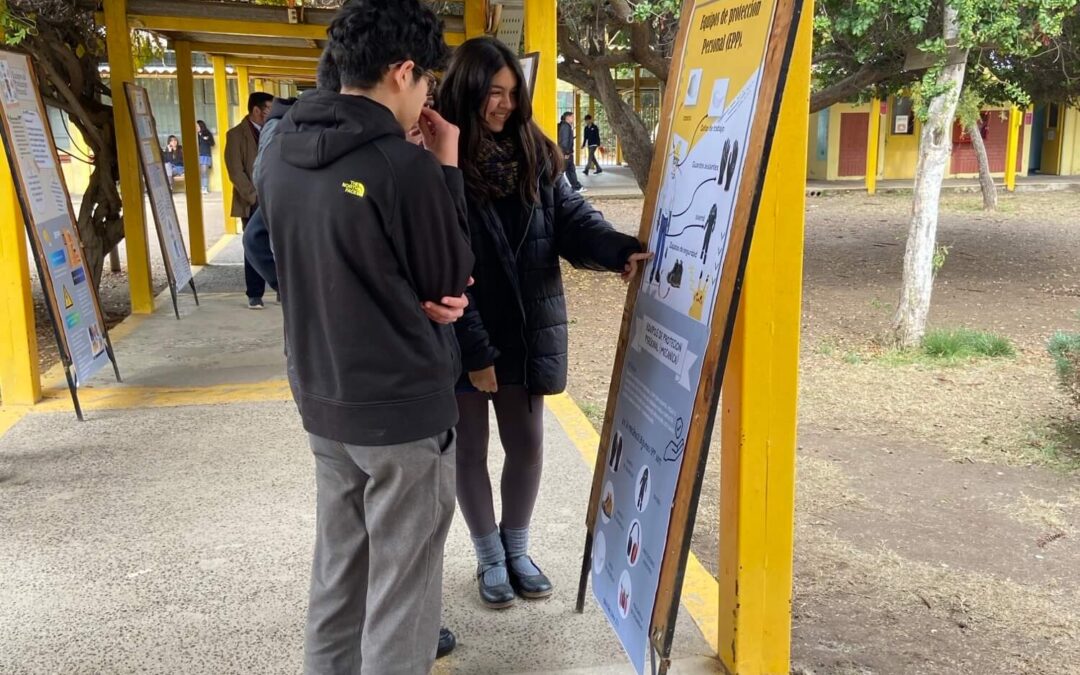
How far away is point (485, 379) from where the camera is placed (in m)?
2.61

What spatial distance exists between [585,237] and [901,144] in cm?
2371

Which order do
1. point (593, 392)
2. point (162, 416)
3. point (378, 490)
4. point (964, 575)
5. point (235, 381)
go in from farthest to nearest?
1. point (593, 392)
2. point (235, 381)
3. point (162, 416)
4. point (964, 575)
5. point (378, 490)

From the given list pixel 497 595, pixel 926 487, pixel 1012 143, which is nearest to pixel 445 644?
pixel 497 595

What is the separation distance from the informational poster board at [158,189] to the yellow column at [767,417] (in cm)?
598

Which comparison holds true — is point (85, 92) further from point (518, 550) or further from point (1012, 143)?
point (1012, 143)

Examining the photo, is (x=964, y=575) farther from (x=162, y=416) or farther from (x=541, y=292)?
(x=162, y=416)

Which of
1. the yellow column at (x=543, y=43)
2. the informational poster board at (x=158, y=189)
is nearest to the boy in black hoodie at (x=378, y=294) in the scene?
the yellow column at (x=543, y=43)

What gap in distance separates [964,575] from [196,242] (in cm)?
893

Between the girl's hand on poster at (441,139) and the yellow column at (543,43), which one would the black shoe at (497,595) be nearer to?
the girl's hand on poster at (441,139)

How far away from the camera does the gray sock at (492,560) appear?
297cm

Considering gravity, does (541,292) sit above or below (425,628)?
above

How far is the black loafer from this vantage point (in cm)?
304

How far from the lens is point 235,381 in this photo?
18.9 ft

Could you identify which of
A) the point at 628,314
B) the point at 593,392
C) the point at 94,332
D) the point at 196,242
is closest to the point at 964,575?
the point at 628,314
